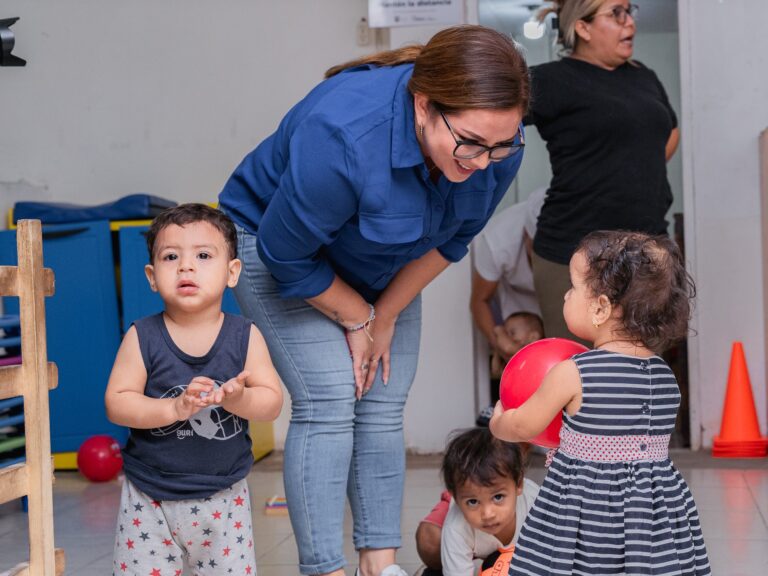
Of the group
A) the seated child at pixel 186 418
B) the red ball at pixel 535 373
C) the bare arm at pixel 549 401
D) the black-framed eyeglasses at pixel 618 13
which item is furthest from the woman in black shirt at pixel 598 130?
the seated child at pixel 186 418

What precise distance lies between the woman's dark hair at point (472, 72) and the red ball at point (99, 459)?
8.42ft

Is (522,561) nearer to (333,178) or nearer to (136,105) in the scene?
(333,178)

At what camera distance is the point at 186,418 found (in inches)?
70.8

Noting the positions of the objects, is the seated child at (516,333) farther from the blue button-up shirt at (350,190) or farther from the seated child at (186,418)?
the seated child at (186,418)

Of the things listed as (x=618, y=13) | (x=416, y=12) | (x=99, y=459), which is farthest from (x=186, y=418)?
(x=416, y=12)

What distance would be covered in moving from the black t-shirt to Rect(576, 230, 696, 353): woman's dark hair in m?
1.27

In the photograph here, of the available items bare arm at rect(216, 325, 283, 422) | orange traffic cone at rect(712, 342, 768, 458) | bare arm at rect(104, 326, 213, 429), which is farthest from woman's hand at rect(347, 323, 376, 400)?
orange traffic cone at rect(712, 342, 768, 458)

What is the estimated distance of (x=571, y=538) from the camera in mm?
1721

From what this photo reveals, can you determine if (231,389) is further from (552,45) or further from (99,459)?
(552,45)

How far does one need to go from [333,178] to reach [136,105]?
2952mm

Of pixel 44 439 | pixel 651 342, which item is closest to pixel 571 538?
pixel 651 342

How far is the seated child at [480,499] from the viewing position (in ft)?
7.89

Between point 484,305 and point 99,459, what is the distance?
5.33ft

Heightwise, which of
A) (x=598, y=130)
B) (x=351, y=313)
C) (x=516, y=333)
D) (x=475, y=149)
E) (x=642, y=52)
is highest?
(x=642, y=52)
